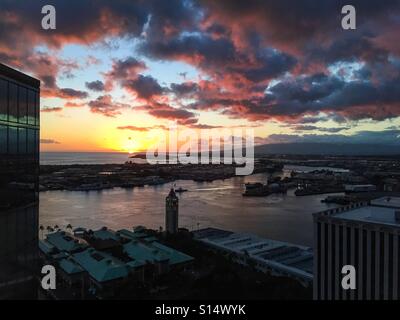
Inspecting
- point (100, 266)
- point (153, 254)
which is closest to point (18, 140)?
point (100, 266)

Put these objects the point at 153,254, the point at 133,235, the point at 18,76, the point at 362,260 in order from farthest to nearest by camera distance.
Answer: the point at 133,235, the point at 153,254, the point at 362,260, the point at 18,76

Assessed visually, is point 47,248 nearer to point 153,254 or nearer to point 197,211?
point 153,254

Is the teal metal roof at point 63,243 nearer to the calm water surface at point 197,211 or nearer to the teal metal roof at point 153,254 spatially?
the teal metal roof at point 153,254

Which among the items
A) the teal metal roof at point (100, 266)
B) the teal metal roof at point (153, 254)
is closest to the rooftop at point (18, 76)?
the teal metal roof at point (100, 266)

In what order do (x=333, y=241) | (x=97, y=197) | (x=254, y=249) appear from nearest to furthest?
(x=333, y=241) < (x=254, y=249) < (x=97, y=197)

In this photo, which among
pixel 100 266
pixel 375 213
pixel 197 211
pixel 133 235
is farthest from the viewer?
pixel 197 211

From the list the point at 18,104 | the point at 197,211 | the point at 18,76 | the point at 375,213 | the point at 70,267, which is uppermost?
the point at 18,76
